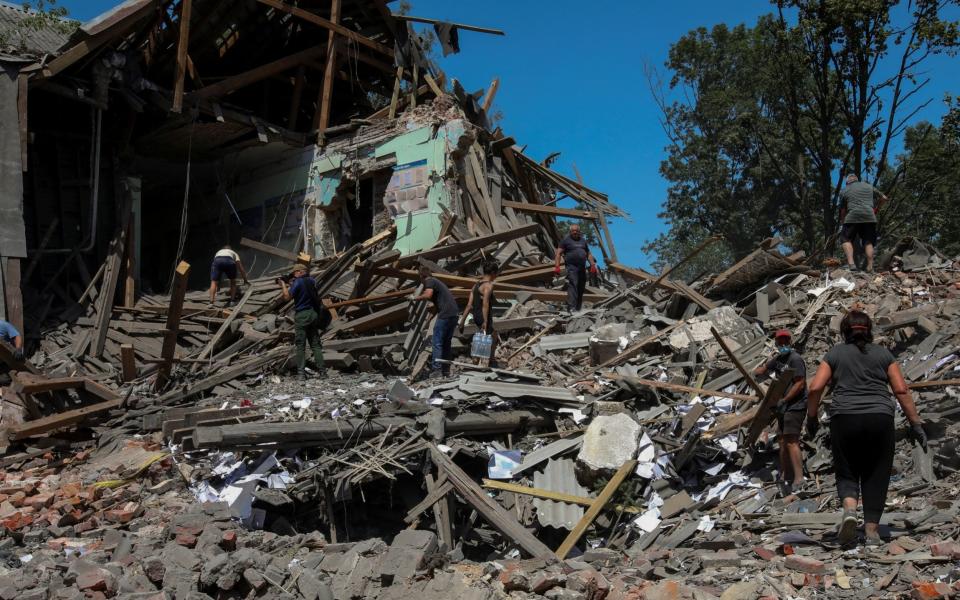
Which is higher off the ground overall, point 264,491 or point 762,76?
point 762,76

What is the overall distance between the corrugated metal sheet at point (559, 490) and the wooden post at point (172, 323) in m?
4.70

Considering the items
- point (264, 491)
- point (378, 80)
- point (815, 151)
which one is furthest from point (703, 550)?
point (815, 151)

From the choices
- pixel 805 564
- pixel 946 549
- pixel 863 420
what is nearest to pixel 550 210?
pixel 863 420

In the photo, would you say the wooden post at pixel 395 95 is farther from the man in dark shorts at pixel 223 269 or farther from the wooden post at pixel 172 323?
the wooden post at pixel 172 323

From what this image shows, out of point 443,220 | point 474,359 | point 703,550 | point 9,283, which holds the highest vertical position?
point 443,220

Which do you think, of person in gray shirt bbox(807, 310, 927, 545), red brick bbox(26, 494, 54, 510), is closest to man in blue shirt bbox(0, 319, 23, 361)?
red brick bbox(26, 494, 54, 510)

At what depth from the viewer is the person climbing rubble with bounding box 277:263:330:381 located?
1056 cm

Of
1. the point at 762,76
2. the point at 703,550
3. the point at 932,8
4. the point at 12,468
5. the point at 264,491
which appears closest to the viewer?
the point at 703,550

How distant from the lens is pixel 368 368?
1124 cm

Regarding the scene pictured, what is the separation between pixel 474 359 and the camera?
37.7 feet

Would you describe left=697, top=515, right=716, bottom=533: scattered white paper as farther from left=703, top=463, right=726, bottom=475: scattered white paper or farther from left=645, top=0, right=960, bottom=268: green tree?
left=645, top=0, right=960, bottom=268: green tree

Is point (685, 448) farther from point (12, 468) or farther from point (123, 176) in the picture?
point (123, 176)

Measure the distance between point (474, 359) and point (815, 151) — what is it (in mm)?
15044

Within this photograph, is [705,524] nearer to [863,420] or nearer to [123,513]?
→ [863,420]
